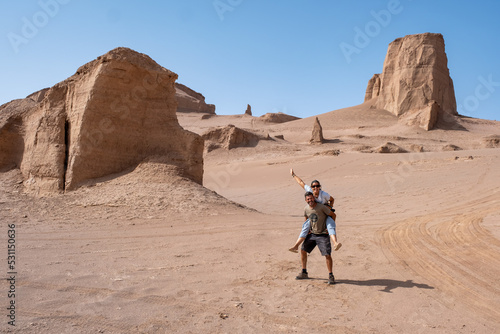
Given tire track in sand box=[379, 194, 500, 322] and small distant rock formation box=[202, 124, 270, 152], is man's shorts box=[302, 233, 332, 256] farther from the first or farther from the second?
small distant rock formation box=[202, 124, 270, 152]

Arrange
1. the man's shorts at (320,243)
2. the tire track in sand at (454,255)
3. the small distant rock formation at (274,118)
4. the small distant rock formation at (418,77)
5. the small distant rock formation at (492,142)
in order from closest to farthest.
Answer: the tire track in sand at (454,255) → the man's shorts at (320,243) → the small distant rock formation at (492,142) → the small distant rock formation at (418,77) → the small distant rock formation at (274,118)

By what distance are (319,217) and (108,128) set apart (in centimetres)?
721

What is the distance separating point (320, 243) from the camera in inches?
187

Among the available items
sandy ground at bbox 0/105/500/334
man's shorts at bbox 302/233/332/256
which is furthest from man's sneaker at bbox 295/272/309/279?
man's shorts at bbox 302/233/332/256

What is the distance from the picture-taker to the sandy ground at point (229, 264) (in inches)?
135

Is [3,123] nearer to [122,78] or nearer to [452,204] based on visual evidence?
[122,78]

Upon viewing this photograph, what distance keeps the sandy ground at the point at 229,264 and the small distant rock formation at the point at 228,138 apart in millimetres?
20689

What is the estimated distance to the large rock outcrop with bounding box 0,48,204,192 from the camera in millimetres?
9828

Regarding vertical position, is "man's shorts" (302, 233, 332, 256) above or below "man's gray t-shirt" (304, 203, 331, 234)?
below

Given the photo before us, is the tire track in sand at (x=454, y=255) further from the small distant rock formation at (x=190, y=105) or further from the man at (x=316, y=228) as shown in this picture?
the small distant rock formation at (x=190, y=105)

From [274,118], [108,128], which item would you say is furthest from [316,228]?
[274,118]

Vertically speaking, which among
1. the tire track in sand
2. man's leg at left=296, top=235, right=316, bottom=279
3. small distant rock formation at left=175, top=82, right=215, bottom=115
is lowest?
the tire track in sand

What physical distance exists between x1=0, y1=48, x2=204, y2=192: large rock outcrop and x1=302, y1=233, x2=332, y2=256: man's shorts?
19.4ft

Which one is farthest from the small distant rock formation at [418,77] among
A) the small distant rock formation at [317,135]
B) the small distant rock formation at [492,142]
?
the small distant rock formation at [317,135]
